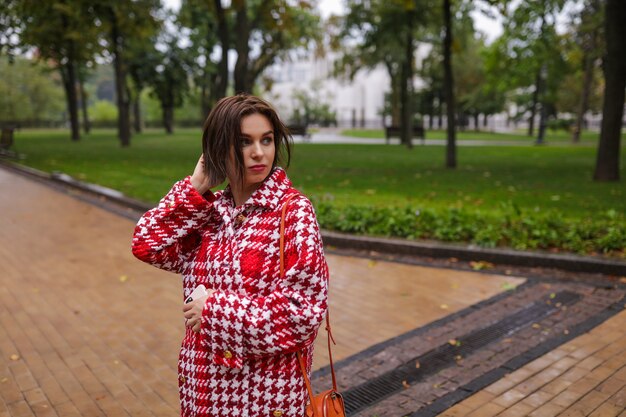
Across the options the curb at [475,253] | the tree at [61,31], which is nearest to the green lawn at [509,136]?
the tree at [61,31]

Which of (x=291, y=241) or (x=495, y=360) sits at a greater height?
(x=291, y=241)

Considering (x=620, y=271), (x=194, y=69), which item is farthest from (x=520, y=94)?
(x=620, y=271)

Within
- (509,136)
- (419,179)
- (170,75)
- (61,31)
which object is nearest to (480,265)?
(419,179)

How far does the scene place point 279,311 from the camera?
5.66ft

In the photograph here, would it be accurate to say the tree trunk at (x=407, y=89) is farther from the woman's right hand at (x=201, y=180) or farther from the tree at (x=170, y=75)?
the woman's right hand at (x=201, y=180)

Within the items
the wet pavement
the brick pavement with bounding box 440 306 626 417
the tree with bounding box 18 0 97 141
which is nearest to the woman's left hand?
the wet pavement

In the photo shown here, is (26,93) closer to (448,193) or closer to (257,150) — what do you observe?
(448,193)

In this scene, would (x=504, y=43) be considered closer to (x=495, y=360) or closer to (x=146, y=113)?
(x=495, y=360)

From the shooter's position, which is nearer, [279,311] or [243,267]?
[279,311]

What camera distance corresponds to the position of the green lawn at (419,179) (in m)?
9.97

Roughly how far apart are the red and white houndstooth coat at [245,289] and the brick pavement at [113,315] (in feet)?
6.68

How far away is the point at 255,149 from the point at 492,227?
6207 millimetres

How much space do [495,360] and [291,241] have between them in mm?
3163

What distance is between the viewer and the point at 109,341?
15.8ft
